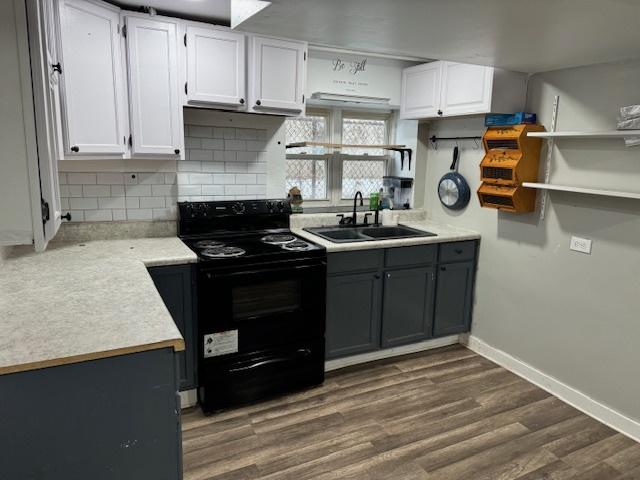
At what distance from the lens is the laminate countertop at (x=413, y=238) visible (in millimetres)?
3064

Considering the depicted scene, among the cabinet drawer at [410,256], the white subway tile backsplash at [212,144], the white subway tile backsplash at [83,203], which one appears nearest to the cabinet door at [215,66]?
the white subway tile backsplash at [212,144]

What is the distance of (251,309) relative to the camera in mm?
2803

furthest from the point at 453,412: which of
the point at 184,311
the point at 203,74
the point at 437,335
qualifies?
the point at 203,74

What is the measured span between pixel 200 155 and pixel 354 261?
130cm

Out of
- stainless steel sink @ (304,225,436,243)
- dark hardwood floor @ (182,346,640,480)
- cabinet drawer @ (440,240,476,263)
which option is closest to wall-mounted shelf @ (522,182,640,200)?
cabinet drawer @ (440,240,476,263)

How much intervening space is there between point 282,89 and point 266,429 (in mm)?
2127

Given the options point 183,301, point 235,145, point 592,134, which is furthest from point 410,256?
point 183,301

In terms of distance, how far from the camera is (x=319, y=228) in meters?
3.59

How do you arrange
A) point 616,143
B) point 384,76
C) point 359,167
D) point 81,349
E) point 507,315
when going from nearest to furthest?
point 81,349 < point 616,143 < point 507,315 < point 384,76 < point 359,167

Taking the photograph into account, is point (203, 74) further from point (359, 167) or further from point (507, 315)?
point (507, 315)

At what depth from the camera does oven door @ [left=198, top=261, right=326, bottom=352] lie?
8.71 feet

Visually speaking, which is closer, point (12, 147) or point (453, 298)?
point (12, 147)

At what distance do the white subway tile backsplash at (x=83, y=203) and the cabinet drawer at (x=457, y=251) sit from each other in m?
2.45

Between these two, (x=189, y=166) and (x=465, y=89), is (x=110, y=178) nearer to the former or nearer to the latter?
(x=189, y=166)
